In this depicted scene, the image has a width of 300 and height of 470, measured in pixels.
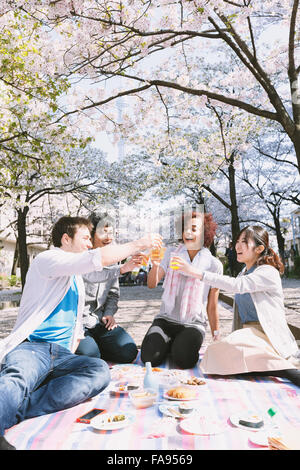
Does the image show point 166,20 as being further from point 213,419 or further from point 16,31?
point 213,419

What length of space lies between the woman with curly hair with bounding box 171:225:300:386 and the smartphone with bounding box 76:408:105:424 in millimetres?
1318

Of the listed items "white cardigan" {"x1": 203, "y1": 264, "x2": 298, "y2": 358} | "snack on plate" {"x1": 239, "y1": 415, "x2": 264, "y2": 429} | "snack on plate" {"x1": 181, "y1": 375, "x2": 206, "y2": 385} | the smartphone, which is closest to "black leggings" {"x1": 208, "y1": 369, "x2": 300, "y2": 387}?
"white cardigan" {"x1": 203, "y1": 264, "x2": 298, "y2": 358}

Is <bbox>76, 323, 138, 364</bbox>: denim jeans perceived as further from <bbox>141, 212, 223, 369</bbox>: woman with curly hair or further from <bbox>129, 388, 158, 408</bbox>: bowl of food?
<bbox>129, 388, 158, 408</bbox>: bowl of food

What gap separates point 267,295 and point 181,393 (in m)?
1.32

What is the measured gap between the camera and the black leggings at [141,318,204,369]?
3852mm

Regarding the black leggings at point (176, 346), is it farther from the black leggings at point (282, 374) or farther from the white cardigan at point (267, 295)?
the white cardigan at point (267, 295)

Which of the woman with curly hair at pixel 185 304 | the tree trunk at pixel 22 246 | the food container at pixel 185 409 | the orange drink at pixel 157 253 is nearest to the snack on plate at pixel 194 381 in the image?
the woman with curly hair at pixel 185 304

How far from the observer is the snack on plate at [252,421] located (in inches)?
90.5

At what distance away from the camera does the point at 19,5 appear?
4.89 meters

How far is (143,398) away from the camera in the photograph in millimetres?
2678

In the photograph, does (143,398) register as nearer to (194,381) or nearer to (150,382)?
(150,382)

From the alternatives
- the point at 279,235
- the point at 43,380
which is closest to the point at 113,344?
the point at 43,380

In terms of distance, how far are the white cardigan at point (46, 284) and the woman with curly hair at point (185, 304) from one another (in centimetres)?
126
